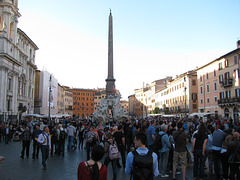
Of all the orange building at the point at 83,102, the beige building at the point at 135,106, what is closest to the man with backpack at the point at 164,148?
the beige building at the point at 135,106

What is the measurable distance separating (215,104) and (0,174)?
119 feet

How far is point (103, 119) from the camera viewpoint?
27.4 meters

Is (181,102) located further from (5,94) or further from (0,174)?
(0,174)

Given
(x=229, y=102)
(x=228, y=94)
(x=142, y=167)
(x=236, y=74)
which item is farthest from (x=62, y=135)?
(x=228, y=94)

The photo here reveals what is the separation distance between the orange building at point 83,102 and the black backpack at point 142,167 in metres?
90.3

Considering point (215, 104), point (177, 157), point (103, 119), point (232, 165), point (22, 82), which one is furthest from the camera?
point (22, 82)

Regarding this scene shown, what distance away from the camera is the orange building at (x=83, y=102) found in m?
93.4

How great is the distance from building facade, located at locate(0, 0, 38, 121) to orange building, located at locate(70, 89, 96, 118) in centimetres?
4679

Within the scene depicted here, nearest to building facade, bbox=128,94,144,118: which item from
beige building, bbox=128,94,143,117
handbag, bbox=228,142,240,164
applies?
beige building, bbox=128,94,143,117

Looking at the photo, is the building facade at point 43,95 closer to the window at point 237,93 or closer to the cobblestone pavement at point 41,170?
the window at point 237,93

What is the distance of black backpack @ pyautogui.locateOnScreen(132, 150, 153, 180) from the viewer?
338 centimetres

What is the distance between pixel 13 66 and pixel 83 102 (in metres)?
57.8

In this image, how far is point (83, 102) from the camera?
94625mm

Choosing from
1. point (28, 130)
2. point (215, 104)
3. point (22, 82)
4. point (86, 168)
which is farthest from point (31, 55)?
point (86, 168)
